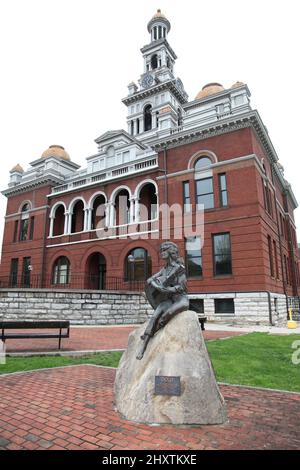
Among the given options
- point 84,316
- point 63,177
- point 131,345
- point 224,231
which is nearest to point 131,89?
point 63,177

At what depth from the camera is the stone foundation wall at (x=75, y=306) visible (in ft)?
53.0

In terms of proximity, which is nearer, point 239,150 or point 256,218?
point 256,218

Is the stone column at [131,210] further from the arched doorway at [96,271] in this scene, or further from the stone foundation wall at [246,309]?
the stone foundation wall at [246,309]

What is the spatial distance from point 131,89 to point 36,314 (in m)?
37.9

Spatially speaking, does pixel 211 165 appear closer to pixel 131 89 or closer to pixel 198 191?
pixel 198 191

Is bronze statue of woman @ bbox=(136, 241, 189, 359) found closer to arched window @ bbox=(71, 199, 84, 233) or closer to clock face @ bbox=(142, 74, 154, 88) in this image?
arched window @ bbox=(71, 199, 84, 233)

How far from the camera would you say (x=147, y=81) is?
4422cm

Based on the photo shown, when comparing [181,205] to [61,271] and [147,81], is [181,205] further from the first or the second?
[147,81]

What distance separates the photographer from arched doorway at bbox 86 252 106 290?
88.9 feet

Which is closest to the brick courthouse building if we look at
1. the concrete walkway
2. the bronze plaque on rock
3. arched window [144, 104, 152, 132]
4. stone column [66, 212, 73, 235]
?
stone column [66, 212, 73, 235]

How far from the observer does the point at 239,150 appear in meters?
20.9

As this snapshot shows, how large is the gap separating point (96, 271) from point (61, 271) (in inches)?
138

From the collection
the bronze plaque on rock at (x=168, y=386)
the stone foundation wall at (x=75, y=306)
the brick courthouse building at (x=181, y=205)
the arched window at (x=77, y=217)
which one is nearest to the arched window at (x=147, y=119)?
the brick courthouse building at (x=181, y=205)
